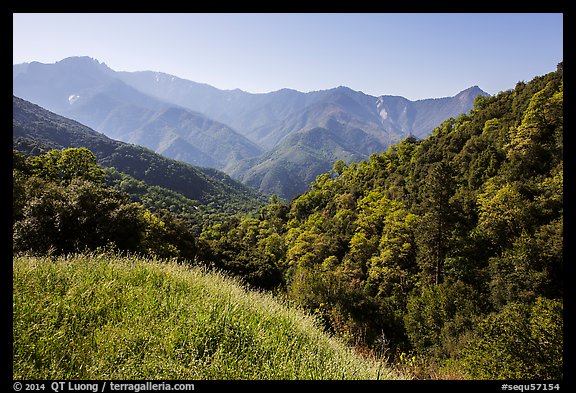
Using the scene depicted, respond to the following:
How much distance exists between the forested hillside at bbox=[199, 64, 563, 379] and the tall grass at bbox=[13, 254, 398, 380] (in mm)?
4321

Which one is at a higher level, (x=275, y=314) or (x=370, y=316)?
(x=275, y=314)

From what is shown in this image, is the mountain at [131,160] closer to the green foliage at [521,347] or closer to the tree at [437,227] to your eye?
the tree at [437,227]

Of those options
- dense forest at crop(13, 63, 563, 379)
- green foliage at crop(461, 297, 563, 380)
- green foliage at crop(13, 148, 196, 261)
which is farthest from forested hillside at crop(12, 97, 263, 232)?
green foliage at crop(461, 297, 563, 380)

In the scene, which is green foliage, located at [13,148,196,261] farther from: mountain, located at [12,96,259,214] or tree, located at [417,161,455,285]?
mountain, located at [12,96,259,214]

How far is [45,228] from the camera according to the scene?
970 cm

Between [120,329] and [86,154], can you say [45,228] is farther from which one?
[86,154]

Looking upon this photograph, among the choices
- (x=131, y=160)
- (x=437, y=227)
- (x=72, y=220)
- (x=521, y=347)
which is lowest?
(x=521, y=347)

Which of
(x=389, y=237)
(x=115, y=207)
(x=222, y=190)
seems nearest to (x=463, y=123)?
(x=389, y=237)

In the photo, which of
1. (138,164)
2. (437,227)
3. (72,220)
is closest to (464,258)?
(437,227)

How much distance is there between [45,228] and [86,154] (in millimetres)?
18652

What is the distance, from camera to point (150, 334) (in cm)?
314

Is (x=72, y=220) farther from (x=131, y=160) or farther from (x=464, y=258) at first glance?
(x=131, y=160)

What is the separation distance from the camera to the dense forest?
1004 cm

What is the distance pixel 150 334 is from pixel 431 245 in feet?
77.7
